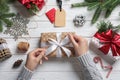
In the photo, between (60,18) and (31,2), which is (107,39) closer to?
(60,18)

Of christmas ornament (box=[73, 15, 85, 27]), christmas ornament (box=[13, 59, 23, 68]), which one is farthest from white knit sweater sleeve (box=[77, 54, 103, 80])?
christmas ornament (box=[13, 59, 23, 68])

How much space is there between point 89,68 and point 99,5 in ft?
0.94

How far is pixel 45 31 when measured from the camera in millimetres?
1342

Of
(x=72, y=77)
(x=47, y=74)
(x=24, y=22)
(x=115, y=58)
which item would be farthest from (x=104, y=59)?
(x=24, y=22)

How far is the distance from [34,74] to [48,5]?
0.32m

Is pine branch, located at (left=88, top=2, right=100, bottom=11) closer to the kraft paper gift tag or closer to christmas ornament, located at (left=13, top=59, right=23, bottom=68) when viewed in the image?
the kraft paper gift tag

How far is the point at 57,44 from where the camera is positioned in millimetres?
1293

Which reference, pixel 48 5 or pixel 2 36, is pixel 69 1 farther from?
pixel 2 36

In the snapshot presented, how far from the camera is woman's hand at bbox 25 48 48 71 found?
50.3 inches

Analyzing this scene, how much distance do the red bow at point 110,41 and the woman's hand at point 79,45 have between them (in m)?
0.07

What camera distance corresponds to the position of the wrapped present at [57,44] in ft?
4.22

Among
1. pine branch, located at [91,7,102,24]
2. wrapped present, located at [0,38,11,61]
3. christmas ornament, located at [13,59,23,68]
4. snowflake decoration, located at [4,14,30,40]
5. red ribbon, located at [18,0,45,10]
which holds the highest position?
red ribbon, located at [18,0,45,10]

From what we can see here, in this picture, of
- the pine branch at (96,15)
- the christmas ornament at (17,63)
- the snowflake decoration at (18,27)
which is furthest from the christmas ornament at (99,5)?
the christmas ornament at (17,63)

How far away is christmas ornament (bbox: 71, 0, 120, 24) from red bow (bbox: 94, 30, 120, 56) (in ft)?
0.28
